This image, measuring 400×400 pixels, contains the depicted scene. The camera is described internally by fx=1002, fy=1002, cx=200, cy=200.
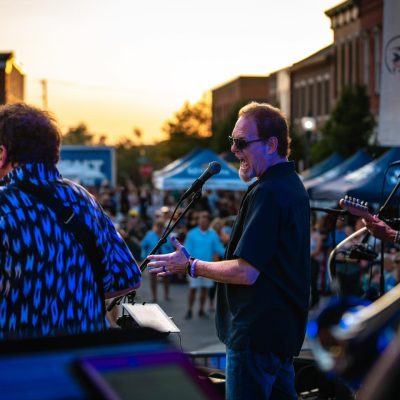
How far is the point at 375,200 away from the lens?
54.4 feet

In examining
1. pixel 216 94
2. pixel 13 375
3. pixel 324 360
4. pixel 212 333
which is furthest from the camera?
pixel 216 94

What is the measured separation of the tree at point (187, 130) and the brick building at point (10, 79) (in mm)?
10989

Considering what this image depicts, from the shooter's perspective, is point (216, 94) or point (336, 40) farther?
point (216, 94)

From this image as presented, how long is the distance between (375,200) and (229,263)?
41.6 feet

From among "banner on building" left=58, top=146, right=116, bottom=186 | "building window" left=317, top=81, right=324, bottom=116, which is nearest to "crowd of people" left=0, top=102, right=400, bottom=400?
"banner on building" left=58, top=146, right=116, bottom=186

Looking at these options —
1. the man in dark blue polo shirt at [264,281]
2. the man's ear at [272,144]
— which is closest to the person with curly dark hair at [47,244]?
the man in dark blue polo shirt at [264,281]

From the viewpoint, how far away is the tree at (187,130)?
72.8 meters

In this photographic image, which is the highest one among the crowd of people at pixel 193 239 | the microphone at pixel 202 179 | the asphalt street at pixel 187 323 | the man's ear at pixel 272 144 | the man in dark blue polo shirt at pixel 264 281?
the man's ear at pixel 272 144

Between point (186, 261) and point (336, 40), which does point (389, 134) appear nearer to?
point (186, 261)

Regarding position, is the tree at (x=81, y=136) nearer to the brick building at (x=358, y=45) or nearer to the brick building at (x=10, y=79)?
the brick building at (x=10, y=79)

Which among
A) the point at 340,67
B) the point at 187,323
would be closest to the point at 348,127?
the point at 340,67

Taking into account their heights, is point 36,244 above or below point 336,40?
below

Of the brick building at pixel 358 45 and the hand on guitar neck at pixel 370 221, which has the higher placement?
the brick building at pixel 358 45

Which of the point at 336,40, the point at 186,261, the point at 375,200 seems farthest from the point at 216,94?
the point at 186,261
